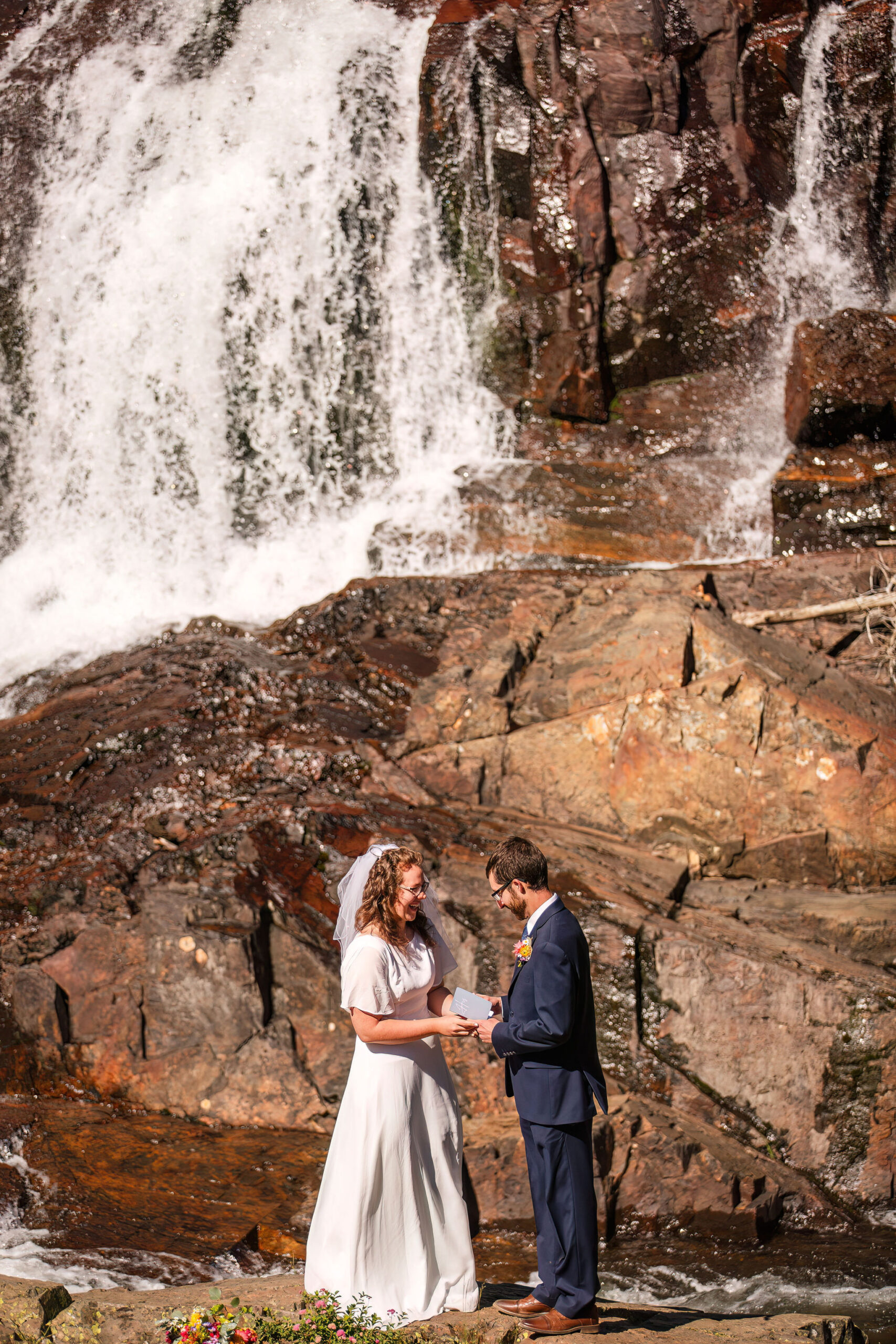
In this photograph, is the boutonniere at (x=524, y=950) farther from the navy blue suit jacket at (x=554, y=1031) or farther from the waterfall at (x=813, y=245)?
the waterfall at (x=813, y=245)

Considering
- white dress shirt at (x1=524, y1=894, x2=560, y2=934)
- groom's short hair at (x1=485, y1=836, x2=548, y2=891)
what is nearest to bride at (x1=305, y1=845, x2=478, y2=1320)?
groom's short hair at (x1=485, y1=836, x2=548, y2=891)

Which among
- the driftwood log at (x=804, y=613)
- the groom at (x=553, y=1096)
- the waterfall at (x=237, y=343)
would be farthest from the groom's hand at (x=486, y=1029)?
the waterfall at (x=237, y=343)

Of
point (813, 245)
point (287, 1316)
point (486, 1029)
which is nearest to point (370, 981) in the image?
point (486, 1029)

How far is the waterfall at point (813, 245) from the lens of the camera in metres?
13.0

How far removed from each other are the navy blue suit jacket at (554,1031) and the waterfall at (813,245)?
9.87 meters

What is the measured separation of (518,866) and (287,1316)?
1703 millimetres

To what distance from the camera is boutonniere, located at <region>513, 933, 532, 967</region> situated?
3.94 meters

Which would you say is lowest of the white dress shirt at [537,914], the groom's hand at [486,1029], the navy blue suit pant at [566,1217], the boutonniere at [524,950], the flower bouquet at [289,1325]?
the flower bouquet at [289,1325]

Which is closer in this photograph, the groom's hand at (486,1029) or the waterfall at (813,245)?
the groom's hand at (486,1029)

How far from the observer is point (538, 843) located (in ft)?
22.6

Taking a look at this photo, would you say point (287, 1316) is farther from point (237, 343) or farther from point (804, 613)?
point (237, 343)

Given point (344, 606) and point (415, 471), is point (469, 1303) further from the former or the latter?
point (415, 471)

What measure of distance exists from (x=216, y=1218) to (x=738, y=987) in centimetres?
284

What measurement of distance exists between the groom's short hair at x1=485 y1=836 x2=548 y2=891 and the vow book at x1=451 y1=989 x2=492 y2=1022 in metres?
0.43
